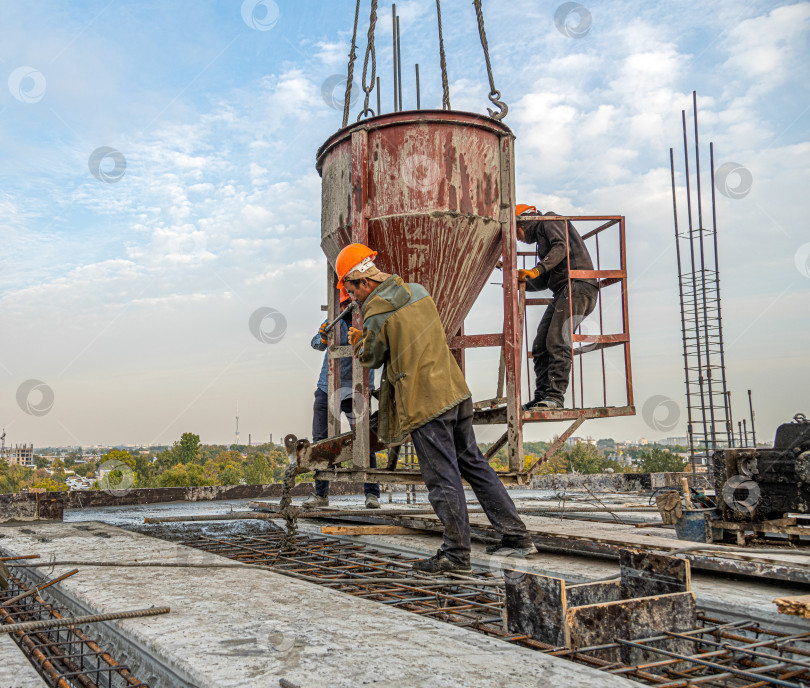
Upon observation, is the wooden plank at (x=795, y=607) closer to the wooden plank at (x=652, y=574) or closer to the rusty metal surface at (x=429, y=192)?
the wooden plank at (x=652, y=574)

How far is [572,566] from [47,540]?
3872 mm

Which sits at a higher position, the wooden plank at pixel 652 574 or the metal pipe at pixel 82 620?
the wooden plank at pixel 652 574

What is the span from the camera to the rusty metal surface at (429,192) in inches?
204

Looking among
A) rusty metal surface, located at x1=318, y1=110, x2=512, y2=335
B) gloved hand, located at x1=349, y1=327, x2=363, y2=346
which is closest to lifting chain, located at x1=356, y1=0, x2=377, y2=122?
rusty metal surface, located at x1=318, y1=110, x2=512, y2=335

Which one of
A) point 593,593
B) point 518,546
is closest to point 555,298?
point 518,546

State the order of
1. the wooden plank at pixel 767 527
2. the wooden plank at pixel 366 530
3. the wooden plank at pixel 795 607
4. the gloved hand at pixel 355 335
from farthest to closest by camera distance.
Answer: the wooden plank at pixel 366 530
the gloved hand at pixel 355 335
the wooden plank at pixel 767 527
the wooden plank at pixel 795 607

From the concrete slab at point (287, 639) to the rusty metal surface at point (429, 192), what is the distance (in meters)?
2.88

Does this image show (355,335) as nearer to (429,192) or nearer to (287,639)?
(429,192)

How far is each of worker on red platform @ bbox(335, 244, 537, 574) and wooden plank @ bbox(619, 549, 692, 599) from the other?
1.11m

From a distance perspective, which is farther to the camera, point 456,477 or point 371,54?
point 371,54

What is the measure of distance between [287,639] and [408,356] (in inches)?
74.1

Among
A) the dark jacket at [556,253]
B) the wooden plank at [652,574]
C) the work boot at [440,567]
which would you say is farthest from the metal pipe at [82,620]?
the dark jacket at [556,253]

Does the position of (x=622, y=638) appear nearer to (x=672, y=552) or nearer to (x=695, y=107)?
(x=672, y=552)

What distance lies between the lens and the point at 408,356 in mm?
3732
